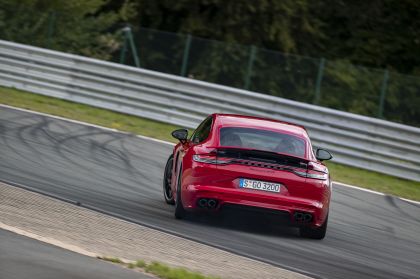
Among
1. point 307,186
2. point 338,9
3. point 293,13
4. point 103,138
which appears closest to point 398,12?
point 338,9

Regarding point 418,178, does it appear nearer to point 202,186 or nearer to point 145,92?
point 145,92

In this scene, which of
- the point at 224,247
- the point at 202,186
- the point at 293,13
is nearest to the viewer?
the point at 224,247

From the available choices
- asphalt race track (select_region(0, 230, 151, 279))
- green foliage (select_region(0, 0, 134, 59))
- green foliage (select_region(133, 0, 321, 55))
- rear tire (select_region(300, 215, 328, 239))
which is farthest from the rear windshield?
green foliage (select_region(133, 0, 321, 55))

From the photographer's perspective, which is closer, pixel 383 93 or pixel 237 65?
pixel 383 93

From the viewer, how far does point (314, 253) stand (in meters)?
11.3

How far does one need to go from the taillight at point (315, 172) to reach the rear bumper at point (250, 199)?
0.90 ft

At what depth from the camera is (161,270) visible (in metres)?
8.55

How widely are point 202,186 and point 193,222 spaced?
59 centimetres

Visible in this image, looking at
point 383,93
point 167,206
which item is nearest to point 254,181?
point 167,206

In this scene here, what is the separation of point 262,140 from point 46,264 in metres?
4.87

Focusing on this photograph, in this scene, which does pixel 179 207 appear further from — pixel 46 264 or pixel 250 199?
pixel 46 264

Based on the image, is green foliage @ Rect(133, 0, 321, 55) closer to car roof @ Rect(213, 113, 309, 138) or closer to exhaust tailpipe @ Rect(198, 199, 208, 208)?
car roof @ Rect(213, 113, 309, 138)

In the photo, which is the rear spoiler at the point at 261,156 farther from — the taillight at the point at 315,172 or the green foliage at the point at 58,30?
the green foliage at the point at 58,30

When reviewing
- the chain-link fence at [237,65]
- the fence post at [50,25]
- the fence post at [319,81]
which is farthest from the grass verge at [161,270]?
the fence post at [50,25]
